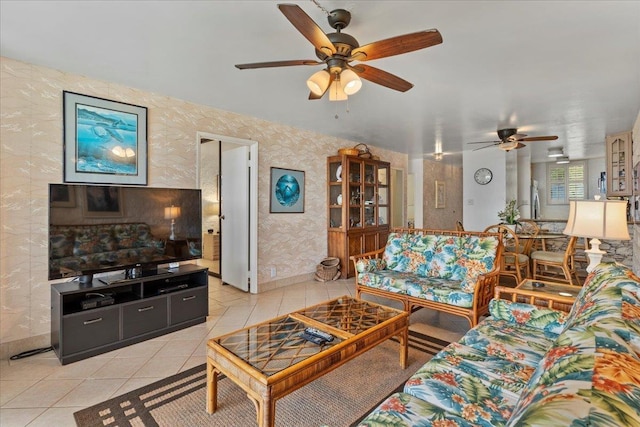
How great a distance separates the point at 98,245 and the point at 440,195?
774 centimetres

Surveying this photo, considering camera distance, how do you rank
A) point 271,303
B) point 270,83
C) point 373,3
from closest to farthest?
point 373,3 < point 270,83 < point 271,303

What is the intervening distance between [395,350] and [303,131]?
3.42 meters

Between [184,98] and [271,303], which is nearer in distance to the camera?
[184,98]

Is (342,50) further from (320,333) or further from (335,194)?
(335,194)

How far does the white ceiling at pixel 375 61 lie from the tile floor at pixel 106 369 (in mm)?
2386

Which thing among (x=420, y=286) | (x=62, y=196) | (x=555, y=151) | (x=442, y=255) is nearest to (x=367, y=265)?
(x=420, y=286)

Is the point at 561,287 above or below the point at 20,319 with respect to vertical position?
above

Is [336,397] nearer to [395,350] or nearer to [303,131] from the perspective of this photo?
[395,350]

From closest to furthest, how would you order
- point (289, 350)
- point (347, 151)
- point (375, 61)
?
1. point (289, 350)
2. point (375, 61)
3. point (347, 151)

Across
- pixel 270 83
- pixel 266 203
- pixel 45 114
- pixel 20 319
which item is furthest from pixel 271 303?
pixel 45 114

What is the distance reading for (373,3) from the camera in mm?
1805

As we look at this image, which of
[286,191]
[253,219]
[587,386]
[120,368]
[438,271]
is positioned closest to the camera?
[587,386]

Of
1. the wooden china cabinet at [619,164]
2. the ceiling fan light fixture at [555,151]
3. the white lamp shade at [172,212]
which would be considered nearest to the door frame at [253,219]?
the white lamp shade at [172,212]

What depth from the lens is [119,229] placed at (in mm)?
2750
